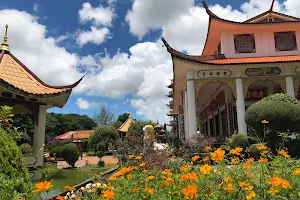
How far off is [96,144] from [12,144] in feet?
94.1

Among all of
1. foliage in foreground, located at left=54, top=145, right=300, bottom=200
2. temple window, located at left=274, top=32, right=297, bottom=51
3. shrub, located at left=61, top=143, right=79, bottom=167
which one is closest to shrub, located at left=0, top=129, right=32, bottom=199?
foliage in foreground, located at left=54, top=145, right=300, bottom=200

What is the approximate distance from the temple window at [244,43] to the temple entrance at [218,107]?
2.05m

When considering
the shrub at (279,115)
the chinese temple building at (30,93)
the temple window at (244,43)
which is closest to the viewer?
the chinese temple building at (30,93)

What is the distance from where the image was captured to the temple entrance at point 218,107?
15648 mm

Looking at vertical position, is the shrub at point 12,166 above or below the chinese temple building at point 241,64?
below

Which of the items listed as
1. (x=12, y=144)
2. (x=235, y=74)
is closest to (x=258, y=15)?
(x=235, y=74)

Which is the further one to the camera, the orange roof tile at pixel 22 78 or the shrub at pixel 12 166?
the orange roof tile at pixel 22 78

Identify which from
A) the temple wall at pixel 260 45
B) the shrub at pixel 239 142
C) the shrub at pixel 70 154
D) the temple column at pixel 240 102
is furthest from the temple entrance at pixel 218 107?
the shrub at pixel 70 154

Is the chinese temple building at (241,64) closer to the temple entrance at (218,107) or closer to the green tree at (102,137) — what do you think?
the temple entrance at (218,107)

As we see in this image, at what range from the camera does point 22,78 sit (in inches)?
328

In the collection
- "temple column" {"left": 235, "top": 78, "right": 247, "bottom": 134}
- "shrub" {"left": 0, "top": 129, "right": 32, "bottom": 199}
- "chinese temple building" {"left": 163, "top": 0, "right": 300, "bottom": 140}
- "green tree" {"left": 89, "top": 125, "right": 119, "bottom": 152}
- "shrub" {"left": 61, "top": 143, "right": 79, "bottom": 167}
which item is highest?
"chinese temple building" {"left": 163, "top": 0, "right": 300, "bottom": 140}

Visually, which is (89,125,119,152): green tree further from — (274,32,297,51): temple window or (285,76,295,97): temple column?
(285,76,295,97): temple column

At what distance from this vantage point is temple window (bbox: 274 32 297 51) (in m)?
13.9

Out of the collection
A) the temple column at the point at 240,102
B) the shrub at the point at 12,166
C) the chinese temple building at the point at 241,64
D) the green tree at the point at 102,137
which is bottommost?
the shrub at the point at 12,166
